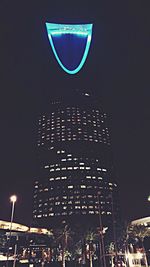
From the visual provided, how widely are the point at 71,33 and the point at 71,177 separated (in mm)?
141787

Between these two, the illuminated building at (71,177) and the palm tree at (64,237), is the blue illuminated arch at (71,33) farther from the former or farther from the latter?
the illuminated building at (71,177)

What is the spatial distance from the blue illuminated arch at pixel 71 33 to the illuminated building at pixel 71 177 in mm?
120664

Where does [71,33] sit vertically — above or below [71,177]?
below

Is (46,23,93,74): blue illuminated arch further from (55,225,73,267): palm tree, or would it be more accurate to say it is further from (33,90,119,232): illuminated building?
(33,90,119,232): illuminated building

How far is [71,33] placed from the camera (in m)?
37.9

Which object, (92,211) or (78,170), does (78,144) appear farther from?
(92,211)

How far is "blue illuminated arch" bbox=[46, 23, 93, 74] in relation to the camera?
119 feet

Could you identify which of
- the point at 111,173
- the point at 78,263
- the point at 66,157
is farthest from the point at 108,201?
the point at 78,263

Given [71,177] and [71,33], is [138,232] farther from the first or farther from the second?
[71,177]

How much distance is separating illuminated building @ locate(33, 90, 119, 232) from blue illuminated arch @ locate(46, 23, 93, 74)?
120664mm

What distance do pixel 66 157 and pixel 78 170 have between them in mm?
13174

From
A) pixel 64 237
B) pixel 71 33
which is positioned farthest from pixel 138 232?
pixel 71 33

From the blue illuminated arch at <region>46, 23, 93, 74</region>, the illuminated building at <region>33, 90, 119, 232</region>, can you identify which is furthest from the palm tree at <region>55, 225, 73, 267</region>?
the illuminated building at <region>33, 90, 119, 232</region>

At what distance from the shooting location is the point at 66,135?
191m
